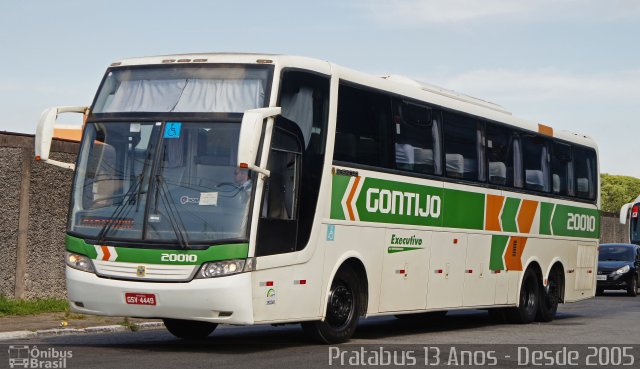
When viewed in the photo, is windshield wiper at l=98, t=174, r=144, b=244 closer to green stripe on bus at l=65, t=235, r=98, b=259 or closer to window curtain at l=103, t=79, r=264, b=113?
green stripe on bus at l=65, t=235, r=98, b=259

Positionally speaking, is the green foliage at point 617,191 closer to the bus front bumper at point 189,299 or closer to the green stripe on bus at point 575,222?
the green stripe on bus at point 575,222

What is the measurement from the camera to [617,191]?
303 feet

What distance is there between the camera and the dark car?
32812 mm

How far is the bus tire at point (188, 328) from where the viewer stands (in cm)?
1491

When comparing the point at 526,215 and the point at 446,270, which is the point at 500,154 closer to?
the point at 526,215

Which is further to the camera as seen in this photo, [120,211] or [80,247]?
[80,247]

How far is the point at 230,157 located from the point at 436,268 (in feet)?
17.6

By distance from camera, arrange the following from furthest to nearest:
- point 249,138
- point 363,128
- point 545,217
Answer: point 545,217, point 363,128, point 249,138

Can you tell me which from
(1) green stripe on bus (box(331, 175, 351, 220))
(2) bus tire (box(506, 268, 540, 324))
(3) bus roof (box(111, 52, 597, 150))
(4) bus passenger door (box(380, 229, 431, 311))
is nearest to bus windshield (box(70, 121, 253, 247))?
(3) bus roof (box(111, 52, 597, 150))

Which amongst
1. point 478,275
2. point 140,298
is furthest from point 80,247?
point 478,275

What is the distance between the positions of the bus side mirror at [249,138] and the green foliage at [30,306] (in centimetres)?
660

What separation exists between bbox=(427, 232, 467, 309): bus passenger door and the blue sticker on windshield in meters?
5.33

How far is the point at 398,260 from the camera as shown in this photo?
15883 millimetres

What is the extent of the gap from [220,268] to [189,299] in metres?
0.47
